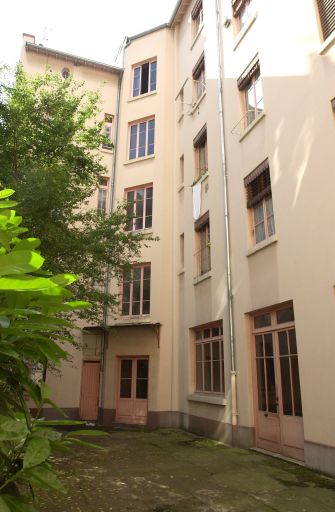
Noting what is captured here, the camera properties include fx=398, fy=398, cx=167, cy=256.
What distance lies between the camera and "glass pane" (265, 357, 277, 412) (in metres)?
8.59

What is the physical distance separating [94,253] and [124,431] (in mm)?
6115

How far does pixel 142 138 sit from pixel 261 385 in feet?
39.6

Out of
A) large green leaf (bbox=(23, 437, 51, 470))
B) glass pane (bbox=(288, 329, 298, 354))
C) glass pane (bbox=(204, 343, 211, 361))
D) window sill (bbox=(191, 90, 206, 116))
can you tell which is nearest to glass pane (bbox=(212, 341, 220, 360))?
glass pane (bbox=(204, 343, 211, 361))

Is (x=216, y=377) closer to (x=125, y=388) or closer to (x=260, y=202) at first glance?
(x=125, y=388)

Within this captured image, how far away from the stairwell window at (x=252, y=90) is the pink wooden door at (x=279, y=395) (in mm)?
5768

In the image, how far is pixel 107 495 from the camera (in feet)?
19.0

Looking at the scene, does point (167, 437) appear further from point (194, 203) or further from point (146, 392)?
point (194, 203)

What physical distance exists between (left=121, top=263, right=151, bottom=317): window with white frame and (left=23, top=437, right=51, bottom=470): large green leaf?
13.6 m

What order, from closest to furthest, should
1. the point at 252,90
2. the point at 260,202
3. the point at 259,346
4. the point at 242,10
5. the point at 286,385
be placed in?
the point at 286,385 < the point at 259,346 < the point at 260,202 < the point at 252,90 < the point at 242,10

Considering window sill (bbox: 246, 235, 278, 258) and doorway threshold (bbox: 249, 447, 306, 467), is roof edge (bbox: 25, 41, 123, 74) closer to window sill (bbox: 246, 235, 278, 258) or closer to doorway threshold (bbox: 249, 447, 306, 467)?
window sill (bbox: 246, 235, 278, 258)

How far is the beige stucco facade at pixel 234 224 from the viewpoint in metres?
7.52

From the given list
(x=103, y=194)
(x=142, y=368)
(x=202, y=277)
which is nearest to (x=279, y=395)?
(x=202, y=277)

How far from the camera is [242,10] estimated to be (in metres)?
12.1

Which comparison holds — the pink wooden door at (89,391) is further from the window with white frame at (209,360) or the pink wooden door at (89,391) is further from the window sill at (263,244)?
the window sill at (263,244)
